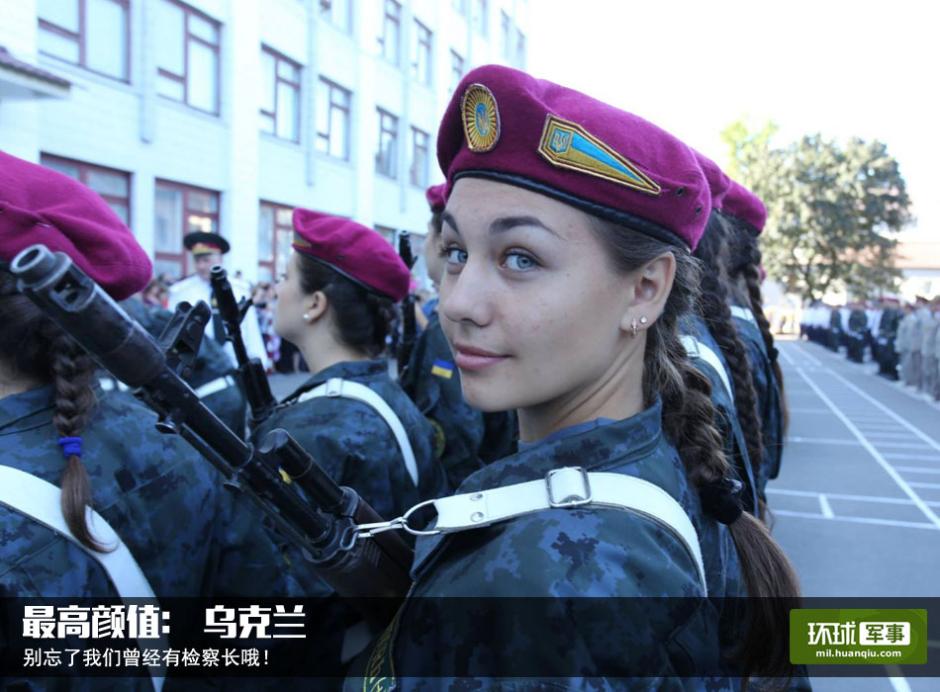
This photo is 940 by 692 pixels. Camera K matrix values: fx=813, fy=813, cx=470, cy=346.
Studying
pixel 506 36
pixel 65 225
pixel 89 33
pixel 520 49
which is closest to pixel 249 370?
pixel 65 225

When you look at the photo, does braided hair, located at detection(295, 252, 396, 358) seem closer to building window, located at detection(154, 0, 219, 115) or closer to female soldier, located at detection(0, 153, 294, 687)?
female soldier, located at detection(0, 153, 294, 687)

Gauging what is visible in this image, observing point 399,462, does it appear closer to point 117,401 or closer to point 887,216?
point 117,401

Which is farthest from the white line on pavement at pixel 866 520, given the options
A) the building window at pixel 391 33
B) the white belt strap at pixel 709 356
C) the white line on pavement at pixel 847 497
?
the building window at pixel 391 33

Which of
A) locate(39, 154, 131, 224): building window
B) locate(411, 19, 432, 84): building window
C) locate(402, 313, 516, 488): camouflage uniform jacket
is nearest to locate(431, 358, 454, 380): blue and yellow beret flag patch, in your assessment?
locate(402, 313, 516, 488): camouflage uniform jacket

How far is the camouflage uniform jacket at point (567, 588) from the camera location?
1051mm

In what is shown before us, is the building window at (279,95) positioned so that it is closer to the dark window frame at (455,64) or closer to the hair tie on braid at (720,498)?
the dark window frame at (455,64)

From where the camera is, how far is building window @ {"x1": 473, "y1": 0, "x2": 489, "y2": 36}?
28.5 metres

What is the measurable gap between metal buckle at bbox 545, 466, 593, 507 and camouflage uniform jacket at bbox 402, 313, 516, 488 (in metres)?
2.67

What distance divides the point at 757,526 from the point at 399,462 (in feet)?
4.44

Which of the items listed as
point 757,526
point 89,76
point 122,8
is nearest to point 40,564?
point 757,526

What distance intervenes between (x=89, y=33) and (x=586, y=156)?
12487mm

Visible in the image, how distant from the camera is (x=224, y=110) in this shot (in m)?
14.7

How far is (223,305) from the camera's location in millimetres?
3029

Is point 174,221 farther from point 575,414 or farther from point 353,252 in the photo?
point 575,414
